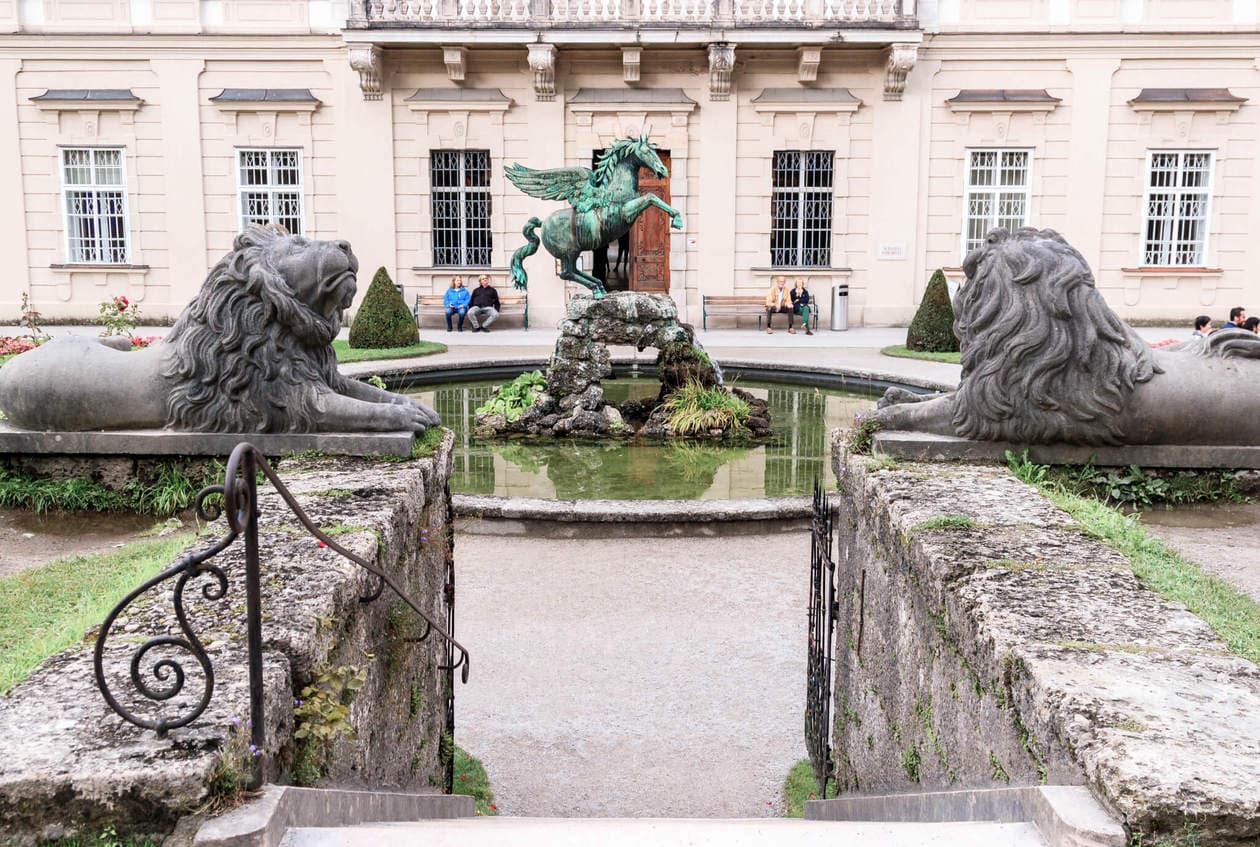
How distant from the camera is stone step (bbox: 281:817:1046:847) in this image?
73.4 inches

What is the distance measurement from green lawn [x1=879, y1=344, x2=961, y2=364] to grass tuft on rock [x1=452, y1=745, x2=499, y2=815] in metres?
11.5

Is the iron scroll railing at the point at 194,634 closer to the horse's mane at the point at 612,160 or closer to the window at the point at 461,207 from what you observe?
the horse's mane at the point at 612,160

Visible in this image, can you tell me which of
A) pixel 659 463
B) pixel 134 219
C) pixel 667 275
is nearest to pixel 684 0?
pixel 667 275

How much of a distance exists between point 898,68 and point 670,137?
13.8 ft

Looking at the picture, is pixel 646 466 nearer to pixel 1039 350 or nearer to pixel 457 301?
pixel 1039 350

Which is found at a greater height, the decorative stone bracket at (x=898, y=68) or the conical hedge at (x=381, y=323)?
the decorative stone bracket at (x=898, y=68)

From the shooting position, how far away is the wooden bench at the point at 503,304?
2041 centimetres

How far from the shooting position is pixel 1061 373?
13.9 ft

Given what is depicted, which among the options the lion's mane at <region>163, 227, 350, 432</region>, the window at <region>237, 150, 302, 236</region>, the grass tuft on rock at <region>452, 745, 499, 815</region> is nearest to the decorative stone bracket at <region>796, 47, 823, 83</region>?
the window at <region>237, 150, 302, 236</region>

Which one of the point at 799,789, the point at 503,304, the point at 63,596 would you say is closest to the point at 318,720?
the point at 63,596

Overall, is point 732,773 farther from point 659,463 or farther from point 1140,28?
point 1140,28

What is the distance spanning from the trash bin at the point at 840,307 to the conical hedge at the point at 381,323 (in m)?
8.16

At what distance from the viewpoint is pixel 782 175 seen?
20594 mm

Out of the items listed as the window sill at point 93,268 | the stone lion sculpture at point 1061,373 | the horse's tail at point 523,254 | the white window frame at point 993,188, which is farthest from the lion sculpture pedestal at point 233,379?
the white window frame at point 993,188
